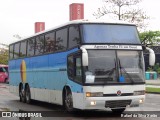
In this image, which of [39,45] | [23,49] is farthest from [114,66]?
[23,49]

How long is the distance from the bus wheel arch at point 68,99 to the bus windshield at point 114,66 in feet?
5.82

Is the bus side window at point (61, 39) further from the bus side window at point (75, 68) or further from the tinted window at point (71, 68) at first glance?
the bus side window at point (75, 68)

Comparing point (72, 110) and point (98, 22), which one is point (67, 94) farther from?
point (98, 22)

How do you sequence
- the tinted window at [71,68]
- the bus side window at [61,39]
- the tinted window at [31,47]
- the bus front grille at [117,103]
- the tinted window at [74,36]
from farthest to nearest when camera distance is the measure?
the tinted window at [31,47], the bus side window at [61,39], the tinted window at [71,68], the tinted window at [74,36], the bus front grille at [117,103]

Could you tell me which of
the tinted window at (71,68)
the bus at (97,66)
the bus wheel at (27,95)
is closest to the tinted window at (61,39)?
the bus at (97,66)

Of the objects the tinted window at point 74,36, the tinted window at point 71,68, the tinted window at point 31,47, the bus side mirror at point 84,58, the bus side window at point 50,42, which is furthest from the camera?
the tinted window at point 31,47

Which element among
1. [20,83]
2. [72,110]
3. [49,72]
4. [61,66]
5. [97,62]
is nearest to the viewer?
[97,62]

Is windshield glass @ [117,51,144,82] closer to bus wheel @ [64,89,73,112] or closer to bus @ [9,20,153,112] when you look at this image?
bus @ [9,20,153,112]

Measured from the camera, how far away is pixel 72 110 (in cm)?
1522

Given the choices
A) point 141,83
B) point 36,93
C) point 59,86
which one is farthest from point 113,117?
point 36,93

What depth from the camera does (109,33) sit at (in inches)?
584

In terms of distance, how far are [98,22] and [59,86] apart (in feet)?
10.5

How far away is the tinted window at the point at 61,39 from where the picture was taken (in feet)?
53.1

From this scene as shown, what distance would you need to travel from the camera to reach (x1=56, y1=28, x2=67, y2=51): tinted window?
16188 millimetres
